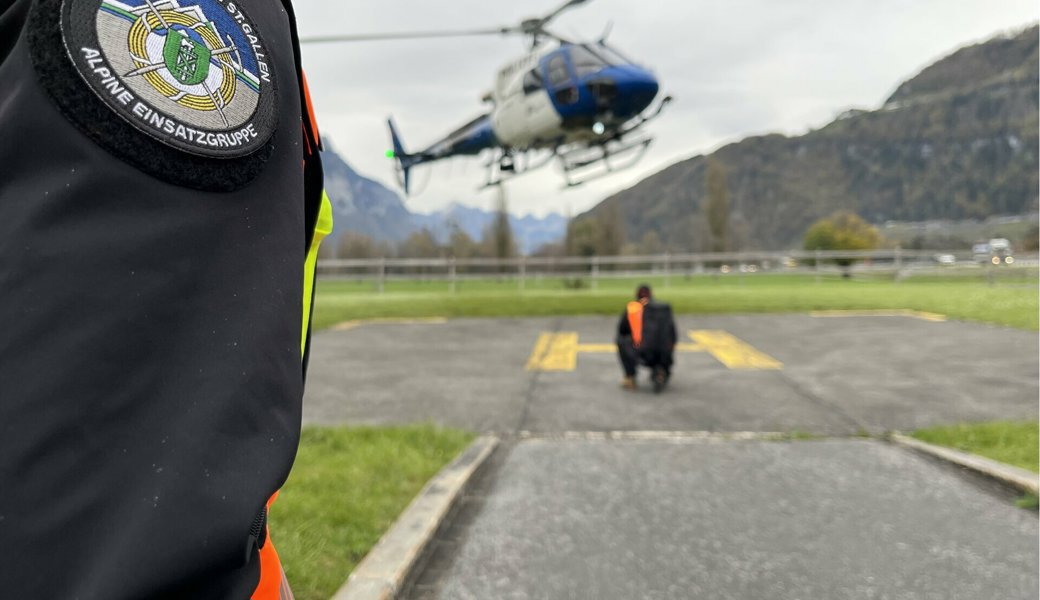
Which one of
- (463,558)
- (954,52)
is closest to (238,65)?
(463,558)

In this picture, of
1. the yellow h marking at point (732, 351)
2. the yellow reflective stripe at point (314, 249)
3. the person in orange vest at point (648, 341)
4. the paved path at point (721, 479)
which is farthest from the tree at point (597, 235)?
the yellow reflective stripe at point (314, 249)

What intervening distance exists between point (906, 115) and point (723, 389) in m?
205

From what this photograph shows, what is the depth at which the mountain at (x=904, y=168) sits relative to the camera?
5659 inches

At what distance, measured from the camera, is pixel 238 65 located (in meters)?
0.53

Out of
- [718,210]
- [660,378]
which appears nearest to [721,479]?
[660,378]

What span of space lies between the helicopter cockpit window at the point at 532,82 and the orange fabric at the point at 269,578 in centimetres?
1507

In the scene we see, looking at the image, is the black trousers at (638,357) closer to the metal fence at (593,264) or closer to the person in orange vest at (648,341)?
the person in orange vest at (648,341)

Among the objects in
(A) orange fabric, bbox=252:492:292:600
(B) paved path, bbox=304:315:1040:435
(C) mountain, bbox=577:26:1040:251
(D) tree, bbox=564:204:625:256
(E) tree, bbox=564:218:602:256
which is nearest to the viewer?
(A) orange fabric, bbox=252:492:292:600

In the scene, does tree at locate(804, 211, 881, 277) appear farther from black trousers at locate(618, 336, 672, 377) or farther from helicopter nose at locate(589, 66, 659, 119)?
black trousers at locate(618, 336, 672, 377)

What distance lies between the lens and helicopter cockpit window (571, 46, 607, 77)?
46.0 ft

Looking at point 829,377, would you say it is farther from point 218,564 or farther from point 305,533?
point 218,564

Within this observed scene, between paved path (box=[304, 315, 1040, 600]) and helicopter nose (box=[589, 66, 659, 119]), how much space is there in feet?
26.3

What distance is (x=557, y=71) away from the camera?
566 inches

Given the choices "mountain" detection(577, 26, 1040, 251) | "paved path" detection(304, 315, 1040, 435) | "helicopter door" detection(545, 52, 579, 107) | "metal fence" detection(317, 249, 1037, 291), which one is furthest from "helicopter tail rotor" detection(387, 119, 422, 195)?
"mountain" detection(577, 26, 1040, 251)
